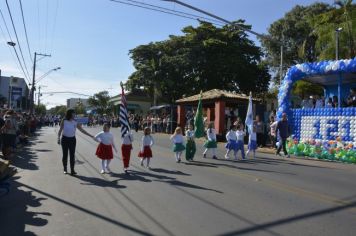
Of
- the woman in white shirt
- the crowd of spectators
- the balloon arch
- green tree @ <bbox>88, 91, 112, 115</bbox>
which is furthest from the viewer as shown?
green tree @ <bbox>88, 91, 112, 115</bbox>

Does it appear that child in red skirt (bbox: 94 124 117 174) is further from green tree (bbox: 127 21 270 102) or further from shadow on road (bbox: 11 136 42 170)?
green tree (bbox: 127 21 270 102)

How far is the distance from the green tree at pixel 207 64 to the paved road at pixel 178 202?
36.3 metres

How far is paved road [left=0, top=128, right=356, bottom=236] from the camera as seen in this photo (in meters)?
7.06

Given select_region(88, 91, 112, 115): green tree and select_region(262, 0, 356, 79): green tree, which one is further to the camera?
select_region(88, 91, 112, 115): green tree

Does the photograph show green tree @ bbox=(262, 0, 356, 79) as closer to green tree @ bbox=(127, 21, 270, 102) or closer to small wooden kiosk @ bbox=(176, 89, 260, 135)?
green tree @ bbox=(127, 21, 270, 102)

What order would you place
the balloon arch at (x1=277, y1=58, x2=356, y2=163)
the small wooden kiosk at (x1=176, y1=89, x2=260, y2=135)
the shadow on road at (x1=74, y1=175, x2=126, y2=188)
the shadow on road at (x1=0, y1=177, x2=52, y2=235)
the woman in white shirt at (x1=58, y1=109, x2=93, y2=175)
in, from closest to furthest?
the shadow on road at (x1=0, y1=177, x2=52, y2=235) → the shadow on road at (x1=74, y1=175, x2=126, y2=188) → the woman in white shirt at (x1=58, y1=109, x2=93, y2=175) → the balloon arch at (x1=277, y1=58, x2=356, y2=163) → the small wooden kiosk at (x1=176, y1=89, x2=260, y2=135)

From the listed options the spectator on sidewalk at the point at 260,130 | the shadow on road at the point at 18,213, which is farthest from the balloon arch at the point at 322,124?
the shadow on road at the point at 18,213

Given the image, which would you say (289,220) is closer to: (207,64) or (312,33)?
(312,33)

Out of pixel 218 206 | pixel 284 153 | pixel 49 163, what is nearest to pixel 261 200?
pixel 218 206

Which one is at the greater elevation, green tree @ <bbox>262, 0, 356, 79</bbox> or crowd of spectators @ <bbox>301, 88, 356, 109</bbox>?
green tree @ <bbox>262, 0, 356, 79</bbox>

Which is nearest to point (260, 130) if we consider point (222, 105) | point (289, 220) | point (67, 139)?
point (222, 105)

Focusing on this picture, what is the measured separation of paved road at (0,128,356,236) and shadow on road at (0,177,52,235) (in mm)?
14

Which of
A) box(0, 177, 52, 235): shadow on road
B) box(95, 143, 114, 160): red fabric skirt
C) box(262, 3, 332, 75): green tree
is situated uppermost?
box(262, 3, 332, 75): green tree

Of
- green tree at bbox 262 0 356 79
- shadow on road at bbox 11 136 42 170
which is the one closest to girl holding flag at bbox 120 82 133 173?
shadow on road at bbox 11 136 42 170
